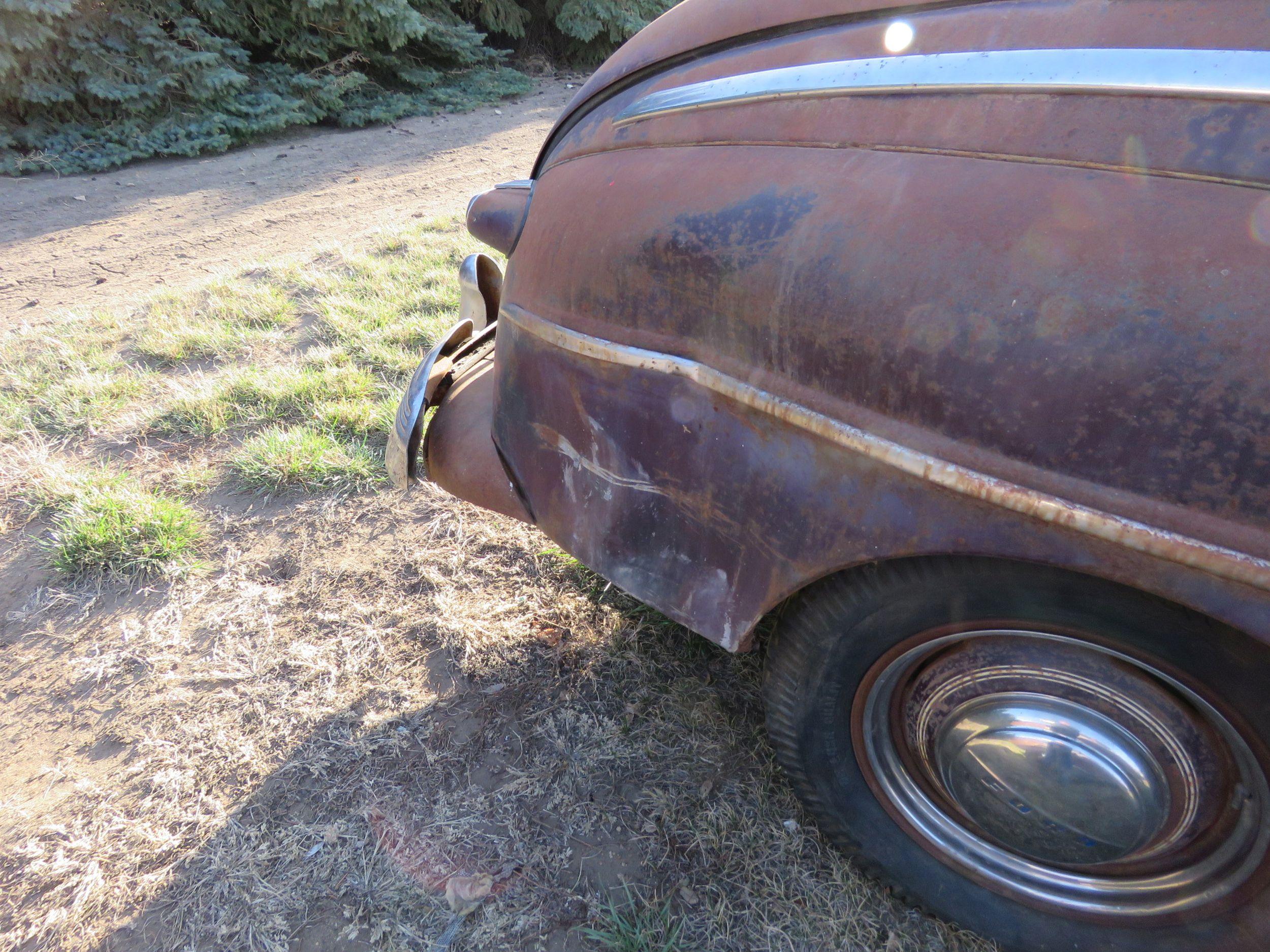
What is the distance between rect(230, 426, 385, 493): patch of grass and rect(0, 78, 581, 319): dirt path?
2410 mm

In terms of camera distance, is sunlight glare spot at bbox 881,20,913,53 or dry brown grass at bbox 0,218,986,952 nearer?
sunlight glare spot at bbox 881,20,913,53

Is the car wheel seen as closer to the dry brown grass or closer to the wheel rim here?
the wheel rim

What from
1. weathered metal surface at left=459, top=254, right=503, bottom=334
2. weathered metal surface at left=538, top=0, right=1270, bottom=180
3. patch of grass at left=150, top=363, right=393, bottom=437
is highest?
weathered metal surface at left=538, top=0, right=1270, bottom=180

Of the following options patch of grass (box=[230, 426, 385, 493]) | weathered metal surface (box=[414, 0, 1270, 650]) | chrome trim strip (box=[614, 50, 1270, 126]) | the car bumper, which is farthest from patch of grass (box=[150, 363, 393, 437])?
chrome trim strip (box=[614, 50, 1270, 126])

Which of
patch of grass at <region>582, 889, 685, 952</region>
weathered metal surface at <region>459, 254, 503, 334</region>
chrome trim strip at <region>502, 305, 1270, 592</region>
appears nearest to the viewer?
chrome trim strip at <region>502, 305, 1270, 592</region>

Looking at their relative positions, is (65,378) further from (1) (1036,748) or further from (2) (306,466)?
(1) (1036,748)

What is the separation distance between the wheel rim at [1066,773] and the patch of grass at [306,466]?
2.18 m

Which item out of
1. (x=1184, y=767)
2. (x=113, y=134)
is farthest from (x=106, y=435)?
(x=113, y=134)

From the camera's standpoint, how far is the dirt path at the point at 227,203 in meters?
4.70

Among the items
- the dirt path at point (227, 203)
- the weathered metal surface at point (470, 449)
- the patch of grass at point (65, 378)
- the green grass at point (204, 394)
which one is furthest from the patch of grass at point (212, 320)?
the weathered metal surface at point (470, 449)

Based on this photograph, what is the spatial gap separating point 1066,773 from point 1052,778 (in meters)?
0.02

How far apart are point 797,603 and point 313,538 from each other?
1944mm

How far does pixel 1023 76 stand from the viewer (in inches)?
35.3

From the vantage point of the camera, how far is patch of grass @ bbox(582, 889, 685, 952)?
1398mm
